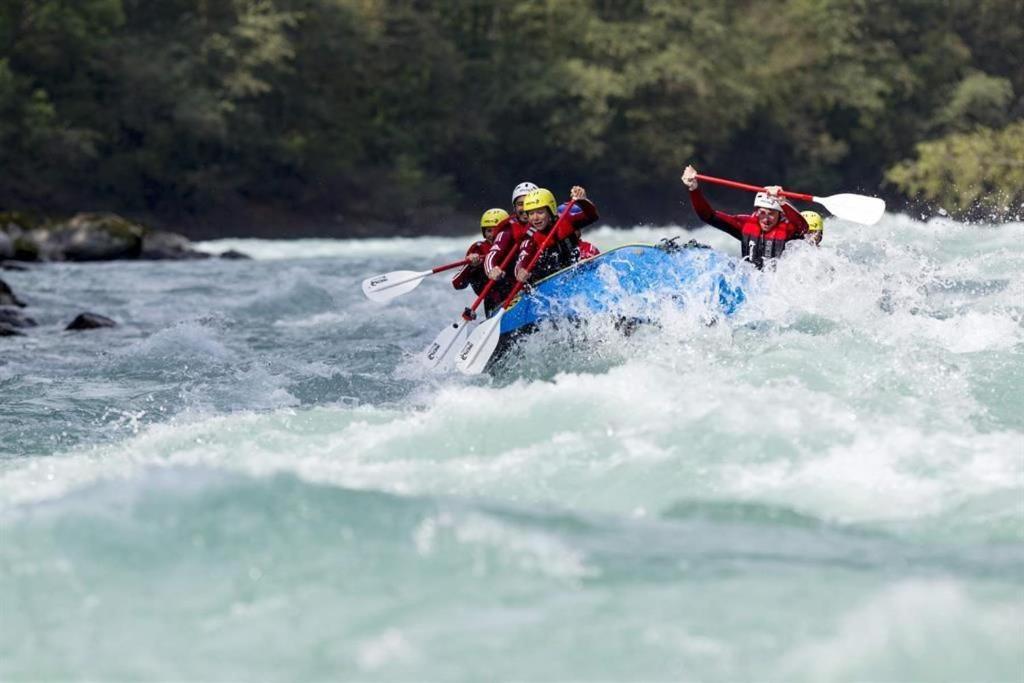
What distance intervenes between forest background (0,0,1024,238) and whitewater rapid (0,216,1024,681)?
22765 millimetres

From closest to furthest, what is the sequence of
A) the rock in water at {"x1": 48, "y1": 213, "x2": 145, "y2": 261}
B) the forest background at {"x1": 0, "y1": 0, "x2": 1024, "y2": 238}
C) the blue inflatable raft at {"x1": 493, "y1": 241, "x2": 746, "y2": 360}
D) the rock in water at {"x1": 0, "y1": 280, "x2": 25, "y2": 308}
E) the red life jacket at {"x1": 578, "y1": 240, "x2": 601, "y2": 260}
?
1. the blue inflatable raft at {"x1": 493, "y1": 241, "x2": 746, "y2": 360}
2. the red life jacket at {"x1": 578, "y1": 240, "x2": 601, "y2": 260}
3. the rock in water at {"x1": 0, "y1": 280, "x2": 25, "y2": 308}
4. the rock in water at {"x1": 48, "y1": 213, "x2": 145, "y2": 261}
5. the forest background at {"x1": 0, "y1": 0, "x2": 1024, "y2": 238}

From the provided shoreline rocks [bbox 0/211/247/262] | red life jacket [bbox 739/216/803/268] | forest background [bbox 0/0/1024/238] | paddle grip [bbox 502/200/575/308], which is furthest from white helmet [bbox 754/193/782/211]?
forest background [bbox 0/0/1024/238]

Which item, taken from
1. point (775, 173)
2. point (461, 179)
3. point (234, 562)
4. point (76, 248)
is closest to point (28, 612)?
point (234, 562)

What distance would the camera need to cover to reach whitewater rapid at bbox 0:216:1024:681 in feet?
14.7

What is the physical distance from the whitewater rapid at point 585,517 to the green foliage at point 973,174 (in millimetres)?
22817

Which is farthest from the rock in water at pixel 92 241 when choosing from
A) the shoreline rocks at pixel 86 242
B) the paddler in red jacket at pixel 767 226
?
the paddler in red jacket at pixel 767 226

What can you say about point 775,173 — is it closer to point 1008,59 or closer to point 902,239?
point 1008,59

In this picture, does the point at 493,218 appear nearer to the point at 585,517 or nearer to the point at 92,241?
the point at 585,517

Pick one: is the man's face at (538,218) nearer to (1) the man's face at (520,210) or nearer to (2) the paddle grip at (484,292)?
(1) the man's face at (520,210)

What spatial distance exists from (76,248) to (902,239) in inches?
477

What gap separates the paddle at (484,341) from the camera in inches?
360

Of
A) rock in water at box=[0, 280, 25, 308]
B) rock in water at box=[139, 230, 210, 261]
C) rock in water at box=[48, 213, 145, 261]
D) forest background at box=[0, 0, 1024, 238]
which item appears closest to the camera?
rock in water at box=[0, 280, 25, 308]

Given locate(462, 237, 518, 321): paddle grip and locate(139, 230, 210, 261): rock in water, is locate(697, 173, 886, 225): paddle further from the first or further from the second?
locate(139, 230, 210, 261): rock in water

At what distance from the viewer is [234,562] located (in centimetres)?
490
